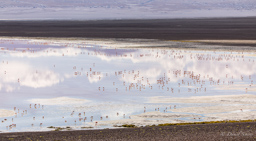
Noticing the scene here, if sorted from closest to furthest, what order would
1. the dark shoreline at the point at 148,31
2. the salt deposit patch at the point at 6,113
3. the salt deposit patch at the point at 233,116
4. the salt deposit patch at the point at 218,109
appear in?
the salt deposit patch at the point at 233,116
the salt deposit patch at the point at 6,113
the salt deposit patch at the point at 218,109
the dark shoreline at the point at 148,31

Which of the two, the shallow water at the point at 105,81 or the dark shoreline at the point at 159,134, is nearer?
the dark shoreline at the point at 159,134

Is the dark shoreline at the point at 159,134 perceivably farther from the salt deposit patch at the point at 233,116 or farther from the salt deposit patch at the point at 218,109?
the salt deposit patch at the point at 218,109

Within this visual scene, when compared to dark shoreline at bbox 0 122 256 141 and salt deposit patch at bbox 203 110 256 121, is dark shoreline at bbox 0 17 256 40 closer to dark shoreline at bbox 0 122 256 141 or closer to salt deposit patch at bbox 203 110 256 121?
salt deposit patch at bbox 203 110 256 121

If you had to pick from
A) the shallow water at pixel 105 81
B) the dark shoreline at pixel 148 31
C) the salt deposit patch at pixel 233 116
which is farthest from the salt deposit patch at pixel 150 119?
the dark shoreline at pixel 148 31

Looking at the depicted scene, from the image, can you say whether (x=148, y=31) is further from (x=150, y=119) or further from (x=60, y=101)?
(x=150, y=119)

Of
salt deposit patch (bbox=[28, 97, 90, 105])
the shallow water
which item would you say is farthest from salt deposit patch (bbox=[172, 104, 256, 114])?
salt deposit patch (bbox=[28, 97, 90, 105])

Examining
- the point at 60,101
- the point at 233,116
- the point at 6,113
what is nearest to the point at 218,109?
the point at 233,116

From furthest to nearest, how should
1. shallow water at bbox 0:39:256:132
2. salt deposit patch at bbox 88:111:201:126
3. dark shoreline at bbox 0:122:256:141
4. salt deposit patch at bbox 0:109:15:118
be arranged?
shallow water at bbox 0:39:256:132 → salt deposit patch at bbox 0:109:15:118 → salt deposit patch at bbox 88:111:201:126 → dark shoreline at bbox 0:122:256:141
